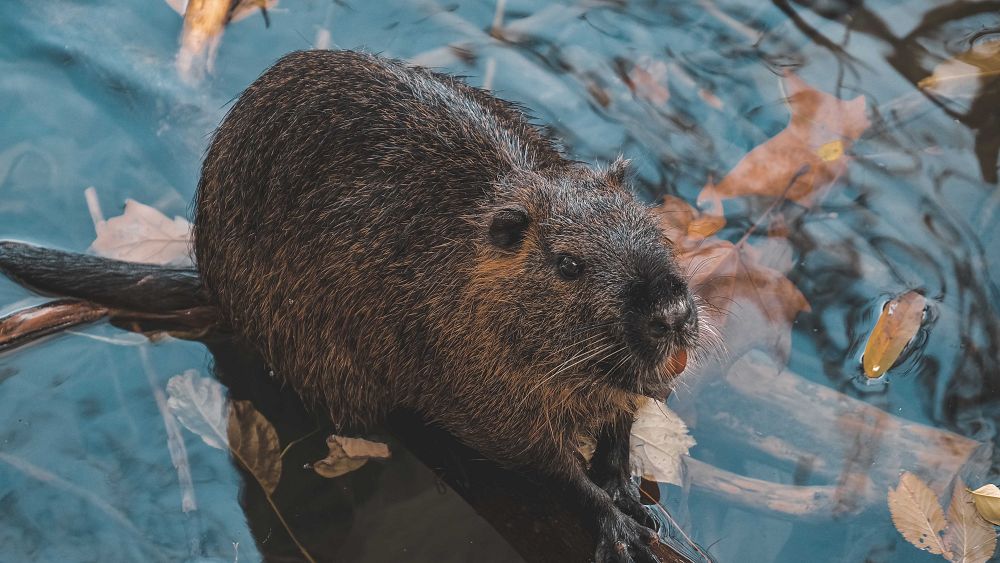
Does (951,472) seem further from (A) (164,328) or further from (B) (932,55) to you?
(A) (164,328)

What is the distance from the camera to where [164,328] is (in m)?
4.31

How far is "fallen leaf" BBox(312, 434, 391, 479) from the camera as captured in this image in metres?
3.94

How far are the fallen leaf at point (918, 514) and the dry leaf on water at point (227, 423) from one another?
215 cm

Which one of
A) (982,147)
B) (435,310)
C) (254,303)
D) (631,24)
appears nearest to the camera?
(435,310)

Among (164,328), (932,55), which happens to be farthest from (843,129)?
(164,328)

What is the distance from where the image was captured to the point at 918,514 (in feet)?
12.0

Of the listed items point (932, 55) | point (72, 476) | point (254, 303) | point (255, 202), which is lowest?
point (72, 476)

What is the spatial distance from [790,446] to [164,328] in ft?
7.96

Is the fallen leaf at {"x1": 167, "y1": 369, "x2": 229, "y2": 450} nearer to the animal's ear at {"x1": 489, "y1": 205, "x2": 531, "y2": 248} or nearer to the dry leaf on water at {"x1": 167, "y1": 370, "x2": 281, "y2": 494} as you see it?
the dry leaf on water at {"x1": 167, "y1": 370, "x2": 281, "y2": 494}

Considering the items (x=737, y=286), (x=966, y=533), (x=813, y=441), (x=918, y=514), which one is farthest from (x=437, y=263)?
(x=966, y=533)

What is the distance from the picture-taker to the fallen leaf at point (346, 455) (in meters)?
3.94

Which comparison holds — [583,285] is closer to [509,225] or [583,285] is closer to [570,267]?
[570,267]

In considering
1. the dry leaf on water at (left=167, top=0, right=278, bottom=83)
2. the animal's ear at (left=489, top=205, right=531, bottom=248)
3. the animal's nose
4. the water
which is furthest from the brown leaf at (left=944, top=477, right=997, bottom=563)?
the dry leaf on water at (left=167, top=0, right=278, bottom=83)

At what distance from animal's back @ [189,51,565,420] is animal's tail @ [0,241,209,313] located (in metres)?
0.36
